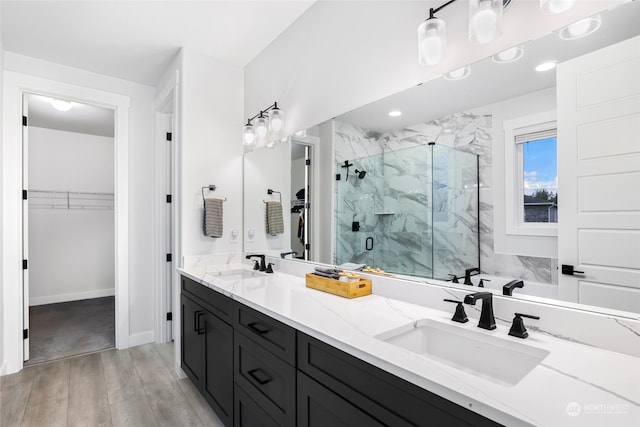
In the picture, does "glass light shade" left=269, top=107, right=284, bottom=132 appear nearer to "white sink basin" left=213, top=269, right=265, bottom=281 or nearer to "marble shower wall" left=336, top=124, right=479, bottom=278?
"marble shower wall" left=336, top=124, right=479, bottom=278

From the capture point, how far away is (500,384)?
1009 millimetres

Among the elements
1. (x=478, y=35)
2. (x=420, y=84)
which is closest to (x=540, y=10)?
(x=478, y=35)

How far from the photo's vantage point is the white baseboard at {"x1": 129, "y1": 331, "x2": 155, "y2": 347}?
10.6 feet

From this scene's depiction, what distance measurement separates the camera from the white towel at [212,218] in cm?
264

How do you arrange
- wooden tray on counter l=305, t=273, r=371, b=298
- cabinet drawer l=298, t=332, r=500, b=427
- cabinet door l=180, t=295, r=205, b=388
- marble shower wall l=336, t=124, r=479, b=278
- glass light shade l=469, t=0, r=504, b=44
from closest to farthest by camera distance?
cabinet drawer l=298, t=332, r=500, b=427
glass light shade l=469, t=0, r=504, b=44
marble shower wall l=336, t=124, r=479, b=278
wooden tray on counter l=305, t=273, r=371, b=298
cabinet door l=180, t=295, r=205, b=388

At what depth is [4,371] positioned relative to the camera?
262 centimetres

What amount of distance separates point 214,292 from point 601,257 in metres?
1.82

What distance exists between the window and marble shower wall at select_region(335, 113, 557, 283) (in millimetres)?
120

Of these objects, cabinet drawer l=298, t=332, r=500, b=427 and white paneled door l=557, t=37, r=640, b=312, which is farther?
white paneled door l=557, t=37, r=640, b=312

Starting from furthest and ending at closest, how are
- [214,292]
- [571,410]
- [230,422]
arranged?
[214,292] → [230,422] → [571,410]

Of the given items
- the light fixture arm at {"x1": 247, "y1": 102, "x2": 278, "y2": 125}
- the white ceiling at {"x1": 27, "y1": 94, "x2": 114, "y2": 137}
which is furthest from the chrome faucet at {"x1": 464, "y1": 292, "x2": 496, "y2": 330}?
the white ceiling at {"x1": 27, "y1": 94, "x2": 114, "y2": 137}

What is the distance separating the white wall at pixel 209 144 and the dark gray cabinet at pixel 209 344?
454 mm

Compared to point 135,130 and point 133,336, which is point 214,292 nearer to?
point 133,336

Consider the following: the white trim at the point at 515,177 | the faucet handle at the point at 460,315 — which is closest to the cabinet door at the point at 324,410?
the faucet handle at the point at 460,315
